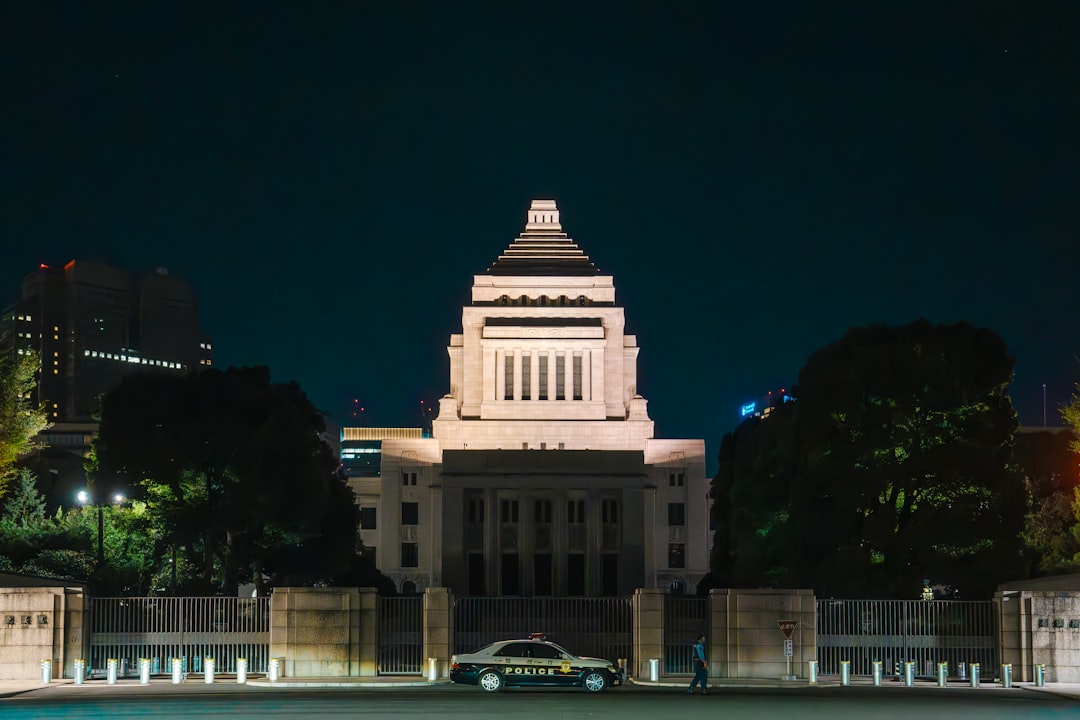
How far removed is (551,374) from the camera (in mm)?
130375

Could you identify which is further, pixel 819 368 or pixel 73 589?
pixel 819 368

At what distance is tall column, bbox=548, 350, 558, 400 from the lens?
5123 inches

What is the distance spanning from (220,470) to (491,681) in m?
32.7

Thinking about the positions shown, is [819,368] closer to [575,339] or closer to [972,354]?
[972,354]

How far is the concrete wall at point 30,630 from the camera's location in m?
42.2

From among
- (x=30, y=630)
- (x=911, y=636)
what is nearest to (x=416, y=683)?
(x=30, y=630)

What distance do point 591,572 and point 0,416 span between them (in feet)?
171

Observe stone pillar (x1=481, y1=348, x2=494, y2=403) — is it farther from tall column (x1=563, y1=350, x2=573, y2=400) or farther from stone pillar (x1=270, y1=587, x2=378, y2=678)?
stone pillar (x1=270, y1=587, x2=378, y2=678)

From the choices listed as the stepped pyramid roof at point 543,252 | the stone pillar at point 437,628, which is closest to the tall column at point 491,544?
the stepped pyramid roof at point 543,252

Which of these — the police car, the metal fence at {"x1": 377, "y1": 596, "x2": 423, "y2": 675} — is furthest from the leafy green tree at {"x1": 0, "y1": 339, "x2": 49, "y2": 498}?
the police car

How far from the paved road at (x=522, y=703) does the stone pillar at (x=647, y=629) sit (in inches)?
123

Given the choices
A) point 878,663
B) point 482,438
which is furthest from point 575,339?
point 878,663

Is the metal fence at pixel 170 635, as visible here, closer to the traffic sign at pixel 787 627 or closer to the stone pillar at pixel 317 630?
the stone pillar at pixel 317 630

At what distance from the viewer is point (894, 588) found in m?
56.1
